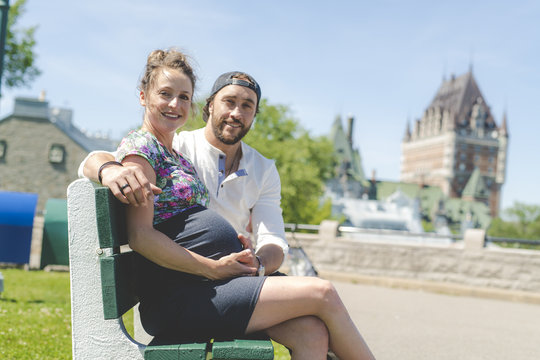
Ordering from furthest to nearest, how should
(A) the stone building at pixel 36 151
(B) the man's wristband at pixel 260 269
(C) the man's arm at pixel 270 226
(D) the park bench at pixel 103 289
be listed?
(A) the stone building at pixel 36 151, (C) the man's arm at pixel 270 226, (B) the man's wristband at pixel 260 269, (D) the park bench at pixel 103 289

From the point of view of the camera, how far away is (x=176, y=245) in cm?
205

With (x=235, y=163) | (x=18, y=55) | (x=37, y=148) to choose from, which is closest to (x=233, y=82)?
(x=235, y=163)

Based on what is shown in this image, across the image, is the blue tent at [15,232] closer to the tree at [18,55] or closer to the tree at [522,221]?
the tree at [18,55]

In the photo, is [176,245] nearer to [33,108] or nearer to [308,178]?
[308,178]

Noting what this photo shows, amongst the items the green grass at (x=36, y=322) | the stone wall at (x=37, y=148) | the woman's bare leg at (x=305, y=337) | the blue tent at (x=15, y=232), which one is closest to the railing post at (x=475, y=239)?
the green grass at (x=36, y=322)

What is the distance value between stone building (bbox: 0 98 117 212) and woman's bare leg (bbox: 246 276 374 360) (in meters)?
47.1

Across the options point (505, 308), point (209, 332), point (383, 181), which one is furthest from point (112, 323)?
point (383, 181)

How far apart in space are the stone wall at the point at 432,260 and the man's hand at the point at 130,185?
8.45 metres

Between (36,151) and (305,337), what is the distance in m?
48.6

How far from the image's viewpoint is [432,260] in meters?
10.5

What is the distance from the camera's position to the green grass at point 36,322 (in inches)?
148

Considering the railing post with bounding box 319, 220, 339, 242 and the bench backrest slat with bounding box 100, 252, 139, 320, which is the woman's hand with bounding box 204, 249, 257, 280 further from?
the railing post with bounding box 319, 220, 339, 242

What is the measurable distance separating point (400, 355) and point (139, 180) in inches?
145

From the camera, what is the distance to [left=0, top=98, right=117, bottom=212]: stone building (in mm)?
46594
